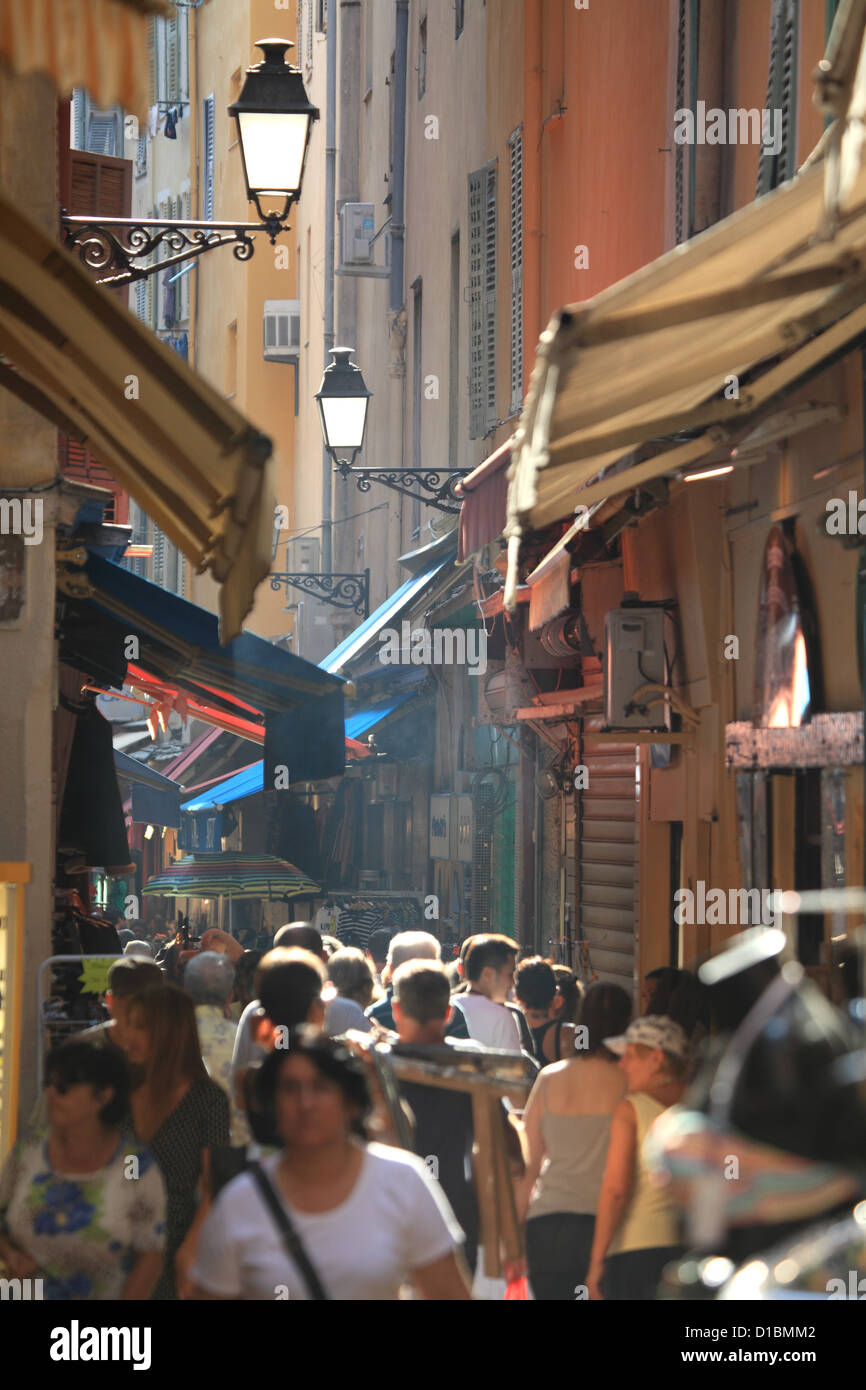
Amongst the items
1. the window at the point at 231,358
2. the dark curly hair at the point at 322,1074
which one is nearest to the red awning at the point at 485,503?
the dark curly hair at the point at 322,1074

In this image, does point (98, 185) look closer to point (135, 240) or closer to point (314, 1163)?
point (135, 240)

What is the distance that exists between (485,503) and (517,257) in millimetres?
5826

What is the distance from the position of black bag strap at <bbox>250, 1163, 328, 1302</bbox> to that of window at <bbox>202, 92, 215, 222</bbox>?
36.4 meters

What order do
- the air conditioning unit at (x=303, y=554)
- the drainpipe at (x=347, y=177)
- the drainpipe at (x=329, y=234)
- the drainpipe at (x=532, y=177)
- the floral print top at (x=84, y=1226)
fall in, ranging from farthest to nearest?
the air conditioning unit at (x=303, y=554) → the drainpipe at (x=329, y=234) → the drainpipe at (x=347, y=177) → the drainpipe at (x=532, y=177) → the floral print top at (x=84, y=1226)

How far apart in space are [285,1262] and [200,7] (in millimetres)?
40446

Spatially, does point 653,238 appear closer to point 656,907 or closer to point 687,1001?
point 656,907

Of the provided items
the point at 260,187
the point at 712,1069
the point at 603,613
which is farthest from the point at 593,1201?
the point at 603,613

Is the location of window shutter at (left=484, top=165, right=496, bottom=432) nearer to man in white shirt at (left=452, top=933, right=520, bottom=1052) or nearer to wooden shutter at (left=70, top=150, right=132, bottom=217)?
wooden shutter at (left=70, top=150, right=132, bottom=217)

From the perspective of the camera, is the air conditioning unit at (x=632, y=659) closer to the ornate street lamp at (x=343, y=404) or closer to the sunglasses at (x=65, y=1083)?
the sunglasses at (x=65, y=1083)

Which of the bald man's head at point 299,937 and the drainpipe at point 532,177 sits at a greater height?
the drainpipe at point 532,177

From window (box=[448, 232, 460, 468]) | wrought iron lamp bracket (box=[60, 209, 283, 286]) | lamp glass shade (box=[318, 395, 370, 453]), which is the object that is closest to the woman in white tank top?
wrought iron lamp bracket (box=[60, 209, 283, 286])

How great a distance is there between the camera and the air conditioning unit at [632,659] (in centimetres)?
A: 1048

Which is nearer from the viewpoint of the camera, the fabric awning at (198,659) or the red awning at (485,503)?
the fabric awning at (198,659)

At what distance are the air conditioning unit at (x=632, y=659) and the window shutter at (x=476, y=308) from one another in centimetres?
750
